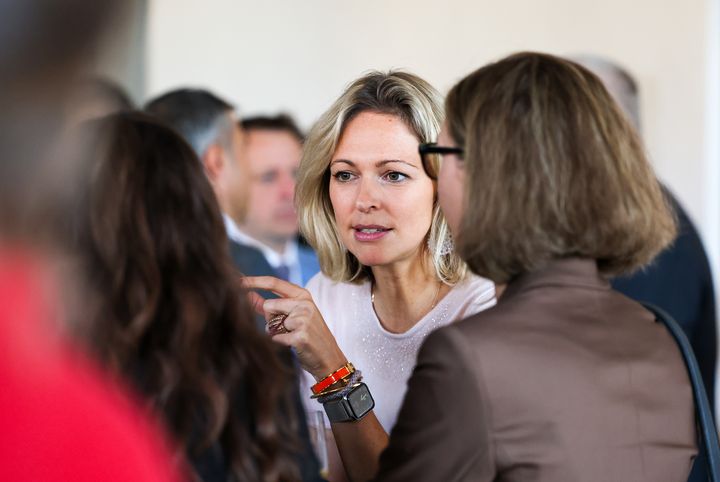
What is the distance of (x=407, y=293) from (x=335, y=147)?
0.36m

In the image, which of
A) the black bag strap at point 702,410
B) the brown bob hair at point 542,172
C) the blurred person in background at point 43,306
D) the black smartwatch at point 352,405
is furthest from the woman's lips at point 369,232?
the blurred person in background at point 43,306

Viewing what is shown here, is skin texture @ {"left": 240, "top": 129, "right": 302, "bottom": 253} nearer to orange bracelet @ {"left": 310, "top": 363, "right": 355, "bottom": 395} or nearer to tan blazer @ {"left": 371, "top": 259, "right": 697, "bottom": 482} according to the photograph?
orange bracelet @ {"left": 310, "top": 363, "right": 355, "bottom": 395}

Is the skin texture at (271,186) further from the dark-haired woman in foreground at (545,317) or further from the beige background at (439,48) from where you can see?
the dark-haired woman in foreground at (545,317)

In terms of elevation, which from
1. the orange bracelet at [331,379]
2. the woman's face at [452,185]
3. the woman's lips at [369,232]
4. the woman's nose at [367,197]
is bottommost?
the orange bracelet at [331,379]

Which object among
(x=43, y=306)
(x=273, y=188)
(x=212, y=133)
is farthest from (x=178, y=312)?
(x=273, y=188)

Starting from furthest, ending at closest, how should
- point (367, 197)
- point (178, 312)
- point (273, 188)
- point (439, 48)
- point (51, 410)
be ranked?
point (439, 48) < point (273, 188) < point (367, 197) < point (178, 312) < point (51, 410)

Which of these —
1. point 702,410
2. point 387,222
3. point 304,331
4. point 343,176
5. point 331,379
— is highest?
point 343,176

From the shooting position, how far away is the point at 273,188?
4824 mm

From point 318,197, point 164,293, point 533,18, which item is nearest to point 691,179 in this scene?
point 533,18

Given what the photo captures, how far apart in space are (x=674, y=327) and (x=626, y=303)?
10 centimetres

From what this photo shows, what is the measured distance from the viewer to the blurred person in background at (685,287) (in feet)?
10.3

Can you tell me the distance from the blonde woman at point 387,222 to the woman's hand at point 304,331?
5 centimetres

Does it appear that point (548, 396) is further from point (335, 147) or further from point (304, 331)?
point (335, 147)

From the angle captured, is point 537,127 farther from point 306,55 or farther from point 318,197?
point 306,55
